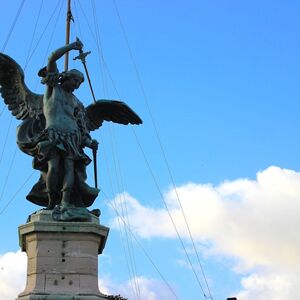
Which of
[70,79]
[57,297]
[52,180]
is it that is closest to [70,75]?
[70,79]

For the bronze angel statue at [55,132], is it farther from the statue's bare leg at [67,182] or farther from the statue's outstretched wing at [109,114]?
the statue's outstretched wing at [109,114]

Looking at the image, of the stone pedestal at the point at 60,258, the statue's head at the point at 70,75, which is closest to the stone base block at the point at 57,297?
the stone pedestal at the point at 60,258

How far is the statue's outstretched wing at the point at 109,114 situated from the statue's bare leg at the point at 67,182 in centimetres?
204

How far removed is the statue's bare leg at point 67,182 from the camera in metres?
16.8

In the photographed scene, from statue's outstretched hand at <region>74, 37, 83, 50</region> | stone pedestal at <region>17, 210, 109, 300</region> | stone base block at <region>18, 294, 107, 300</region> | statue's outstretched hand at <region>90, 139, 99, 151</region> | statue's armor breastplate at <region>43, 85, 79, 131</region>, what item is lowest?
stone base block at <region>18, 294, 107, 300</region>

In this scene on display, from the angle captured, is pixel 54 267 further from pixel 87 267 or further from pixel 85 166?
pixel 85 166

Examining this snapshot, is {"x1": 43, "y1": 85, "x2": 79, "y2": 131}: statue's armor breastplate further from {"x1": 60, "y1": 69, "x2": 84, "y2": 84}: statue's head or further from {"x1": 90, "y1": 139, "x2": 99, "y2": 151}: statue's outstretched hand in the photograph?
{"x1": 90, "y1": 139, "x2": 99, "y2": 151}: statue's outstretched hand

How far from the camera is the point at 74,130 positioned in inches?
688

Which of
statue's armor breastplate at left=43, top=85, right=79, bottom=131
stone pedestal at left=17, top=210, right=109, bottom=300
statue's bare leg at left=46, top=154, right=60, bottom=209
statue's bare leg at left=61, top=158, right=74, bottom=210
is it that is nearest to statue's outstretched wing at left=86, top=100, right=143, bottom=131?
statue's armor breastplate at left=43, top=85, right=79, bottom=131

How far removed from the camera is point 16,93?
60.6 ft

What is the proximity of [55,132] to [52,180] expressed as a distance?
1176 millimetres

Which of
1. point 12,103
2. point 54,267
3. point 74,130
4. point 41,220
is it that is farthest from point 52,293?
point 12,103

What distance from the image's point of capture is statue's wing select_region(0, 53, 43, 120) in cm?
1811

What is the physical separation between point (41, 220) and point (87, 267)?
154 centimetres
